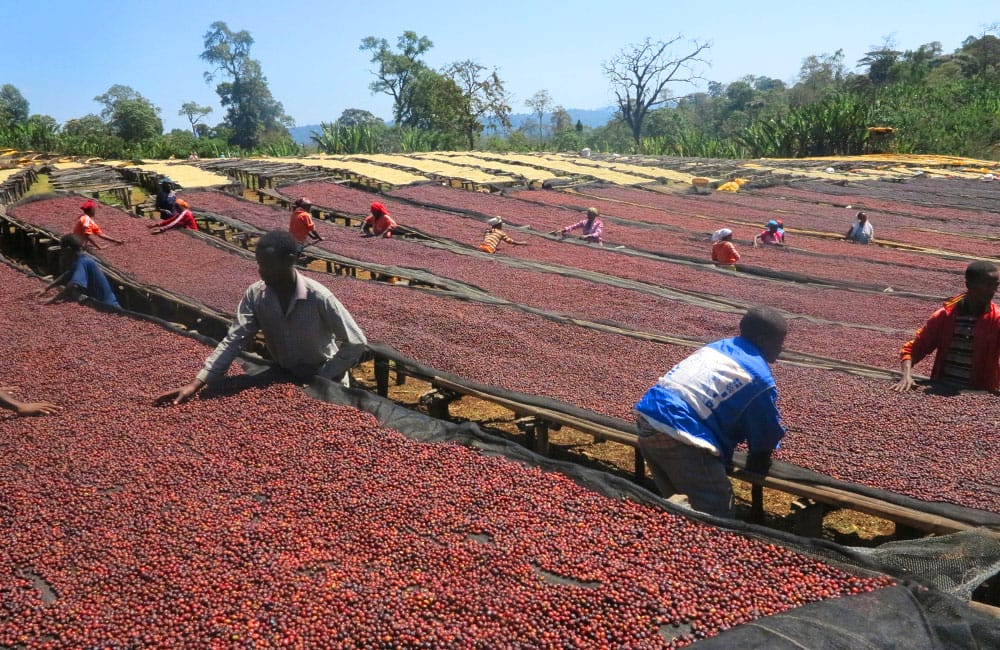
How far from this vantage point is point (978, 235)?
1297 centimetres

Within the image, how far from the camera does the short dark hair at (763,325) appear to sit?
10.2 ft

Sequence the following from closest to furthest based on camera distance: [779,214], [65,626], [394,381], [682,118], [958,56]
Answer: [65,626]
[394,381]
[779,214]
[958,56]
[682,118]

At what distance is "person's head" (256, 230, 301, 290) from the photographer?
3.80 meters

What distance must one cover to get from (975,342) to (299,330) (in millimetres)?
3947

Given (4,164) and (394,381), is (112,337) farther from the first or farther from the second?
(4,164)

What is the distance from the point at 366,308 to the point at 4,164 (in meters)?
19.3

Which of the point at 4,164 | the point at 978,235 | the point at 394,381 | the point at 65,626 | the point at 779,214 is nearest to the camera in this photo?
the point at 65,626

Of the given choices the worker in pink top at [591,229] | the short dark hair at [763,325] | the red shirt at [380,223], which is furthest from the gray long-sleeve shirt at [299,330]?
the worker in pink top at [591,229]

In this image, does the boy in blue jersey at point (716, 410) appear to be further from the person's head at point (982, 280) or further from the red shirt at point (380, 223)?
the red shirt at point (380, 223)

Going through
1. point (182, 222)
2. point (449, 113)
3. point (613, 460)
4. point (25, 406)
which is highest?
point (449, 113)

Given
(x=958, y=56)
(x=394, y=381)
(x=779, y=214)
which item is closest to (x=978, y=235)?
(x=779, y=214)

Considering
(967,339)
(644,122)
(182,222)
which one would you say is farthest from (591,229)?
(644,122)

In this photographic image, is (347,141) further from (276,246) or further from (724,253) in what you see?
(276,246)

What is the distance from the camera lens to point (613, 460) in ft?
16.7
